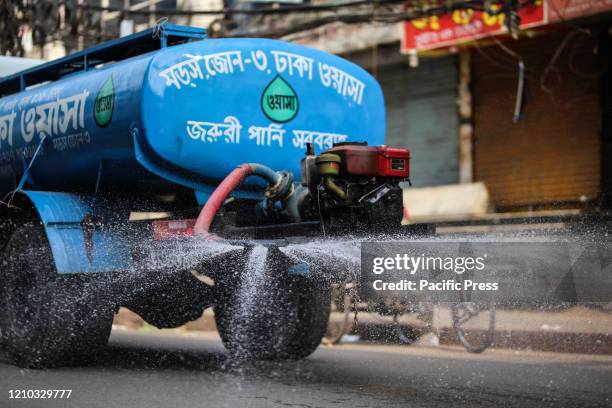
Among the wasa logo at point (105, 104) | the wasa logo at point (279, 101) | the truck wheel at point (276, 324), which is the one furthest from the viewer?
the truck wheel at point (276, 324)

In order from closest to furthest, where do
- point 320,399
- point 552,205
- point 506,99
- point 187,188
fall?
point 320,399 → point 187,188 → point 552,205 → point 506,99

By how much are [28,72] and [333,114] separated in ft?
8.75

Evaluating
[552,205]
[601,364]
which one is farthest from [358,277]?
[552,205]

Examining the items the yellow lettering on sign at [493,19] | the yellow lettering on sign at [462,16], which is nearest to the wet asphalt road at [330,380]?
the yellow lettering on sign at [493,19]

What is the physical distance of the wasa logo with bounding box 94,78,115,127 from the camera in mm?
6230

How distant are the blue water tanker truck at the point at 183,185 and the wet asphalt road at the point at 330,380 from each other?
0.37 m

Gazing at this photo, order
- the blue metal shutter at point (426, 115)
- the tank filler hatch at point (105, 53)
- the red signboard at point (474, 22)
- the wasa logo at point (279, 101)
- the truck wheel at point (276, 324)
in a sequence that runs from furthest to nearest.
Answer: the blue metal shutter at point (426, 115) → the red signboard at point (474, 22) → the truck wheel at point (276, 324) → the tank filler hatch at point (105, 53) → the wasa logo at point (279, 101)

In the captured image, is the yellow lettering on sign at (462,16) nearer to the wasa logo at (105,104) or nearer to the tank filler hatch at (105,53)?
the tank filler hatch at (105,53)

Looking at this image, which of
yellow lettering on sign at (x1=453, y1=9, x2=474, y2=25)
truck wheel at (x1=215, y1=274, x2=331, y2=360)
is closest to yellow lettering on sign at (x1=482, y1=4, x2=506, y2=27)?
yellow lettering on sign at (x1=453, y1=9, x2=474, y2=25)

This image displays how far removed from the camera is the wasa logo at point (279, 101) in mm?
6352

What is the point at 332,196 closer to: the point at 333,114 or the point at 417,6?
the point at 333,114

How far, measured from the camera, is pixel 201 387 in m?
5.93

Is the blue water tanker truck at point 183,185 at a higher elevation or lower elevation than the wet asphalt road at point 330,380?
A: higher

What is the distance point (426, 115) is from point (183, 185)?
8.80m
